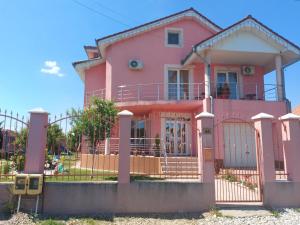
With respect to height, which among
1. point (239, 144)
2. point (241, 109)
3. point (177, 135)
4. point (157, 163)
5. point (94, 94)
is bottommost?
point (157, 163)

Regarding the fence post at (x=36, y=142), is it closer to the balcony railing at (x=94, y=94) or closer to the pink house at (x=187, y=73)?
the pink house at (x=187, y=73)

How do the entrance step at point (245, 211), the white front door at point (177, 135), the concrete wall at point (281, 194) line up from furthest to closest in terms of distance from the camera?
the white front door at point (177, 135) → the concrete wall at point (281, 194) → the entrance step at point (245, 211)

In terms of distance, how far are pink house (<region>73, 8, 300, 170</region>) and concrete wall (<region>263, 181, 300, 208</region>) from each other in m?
6.52

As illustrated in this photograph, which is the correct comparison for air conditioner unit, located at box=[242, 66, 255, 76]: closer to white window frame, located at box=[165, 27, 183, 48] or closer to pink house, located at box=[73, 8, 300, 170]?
pink house, located at box=[73, 8, 300, 170]

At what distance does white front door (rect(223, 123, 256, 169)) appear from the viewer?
48.7 feet

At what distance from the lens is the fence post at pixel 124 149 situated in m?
7.66

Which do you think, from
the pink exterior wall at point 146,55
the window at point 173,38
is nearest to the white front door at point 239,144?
the pink exterior wall at point 146,55

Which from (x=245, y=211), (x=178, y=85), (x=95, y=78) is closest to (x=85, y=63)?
(x=95, y=78)

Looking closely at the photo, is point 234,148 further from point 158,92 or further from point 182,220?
point 182,220

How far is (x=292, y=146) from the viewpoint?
336 inches

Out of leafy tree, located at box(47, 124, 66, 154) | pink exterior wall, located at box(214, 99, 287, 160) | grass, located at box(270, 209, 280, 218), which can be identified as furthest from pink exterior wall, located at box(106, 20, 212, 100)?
grass, located at box(270, 209, 280, 218)

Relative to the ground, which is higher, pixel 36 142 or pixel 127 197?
pixel 36 142

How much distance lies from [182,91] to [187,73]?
1.34 m

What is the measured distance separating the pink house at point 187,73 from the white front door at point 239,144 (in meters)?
0.06
